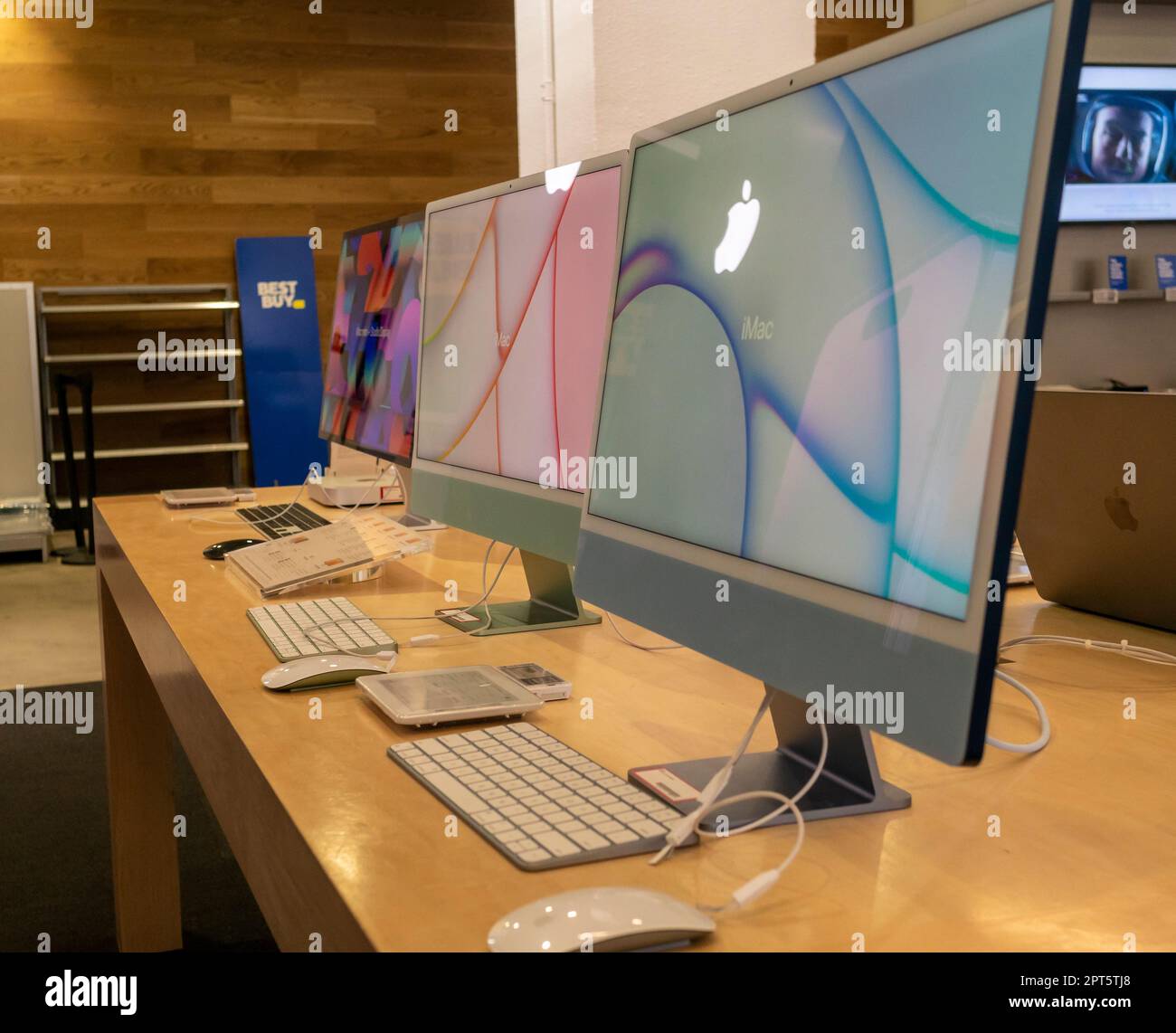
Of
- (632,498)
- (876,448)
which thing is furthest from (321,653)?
(876,448)

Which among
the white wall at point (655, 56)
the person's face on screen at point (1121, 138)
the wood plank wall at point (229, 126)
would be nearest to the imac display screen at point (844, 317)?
the white wall at point (655, 56)

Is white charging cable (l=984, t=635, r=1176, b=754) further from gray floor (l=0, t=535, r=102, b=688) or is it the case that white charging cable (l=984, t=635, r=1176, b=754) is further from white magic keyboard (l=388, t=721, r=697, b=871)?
gray floor (l=0, t=535, r=102, b=688)

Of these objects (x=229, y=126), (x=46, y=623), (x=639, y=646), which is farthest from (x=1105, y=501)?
(x=229, y=126)

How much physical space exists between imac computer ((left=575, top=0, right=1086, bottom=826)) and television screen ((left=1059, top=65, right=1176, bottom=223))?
348cm

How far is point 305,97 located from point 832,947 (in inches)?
249

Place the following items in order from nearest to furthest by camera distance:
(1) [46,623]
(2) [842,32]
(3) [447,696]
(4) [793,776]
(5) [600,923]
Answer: (5) [600,923]
(4) [793,776]
(3) [447,696]
(1) [46,623]
(2) [842,32]

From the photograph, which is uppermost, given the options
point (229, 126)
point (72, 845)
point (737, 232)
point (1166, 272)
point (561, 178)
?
point (229, 126)

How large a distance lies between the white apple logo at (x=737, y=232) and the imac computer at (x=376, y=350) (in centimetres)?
96

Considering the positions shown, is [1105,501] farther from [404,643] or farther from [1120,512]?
[404,643]

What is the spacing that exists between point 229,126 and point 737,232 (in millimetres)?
5860

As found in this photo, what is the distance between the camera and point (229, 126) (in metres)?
6.11

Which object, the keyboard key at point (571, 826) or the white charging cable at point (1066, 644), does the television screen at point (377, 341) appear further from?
the keyboard key at point (571, 826)

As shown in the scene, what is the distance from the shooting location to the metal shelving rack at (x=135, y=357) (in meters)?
5.74

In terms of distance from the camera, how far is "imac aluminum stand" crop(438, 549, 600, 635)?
52.7 inches
